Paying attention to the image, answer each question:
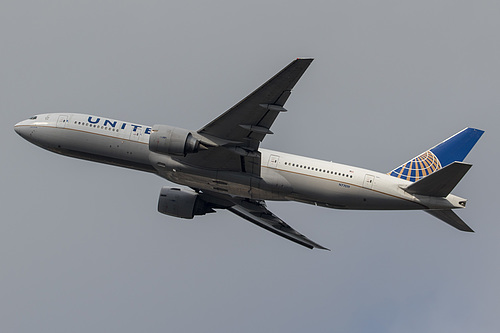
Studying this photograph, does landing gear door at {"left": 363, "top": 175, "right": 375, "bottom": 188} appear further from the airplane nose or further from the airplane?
the airplane nose

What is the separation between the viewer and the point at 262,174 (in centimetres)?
4466

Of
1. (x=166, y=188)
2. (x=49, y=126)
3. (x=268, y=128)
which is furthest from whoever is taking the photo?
(x=166, y=188)

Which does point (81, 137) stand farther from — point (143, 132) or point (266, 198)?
point (266, 198)

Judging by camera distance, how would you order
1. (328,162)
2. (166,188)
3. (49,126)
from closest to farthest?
(328,162), (49,126), (166,188)

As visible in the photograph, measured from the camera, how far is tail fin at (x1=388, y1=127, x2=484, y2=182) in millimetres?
46500

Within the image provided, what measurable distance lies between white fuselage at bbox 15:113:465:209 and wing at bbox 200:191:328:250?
14.5 ft

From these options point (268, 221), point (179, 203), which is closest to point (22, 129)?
point (179, 203)

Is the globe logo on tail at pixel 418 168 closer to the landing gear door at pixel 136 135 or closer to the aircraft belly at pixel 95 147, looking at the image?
the aircraft belly at pixel 95 147

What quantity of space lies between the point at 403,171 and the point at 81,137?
73.3ft

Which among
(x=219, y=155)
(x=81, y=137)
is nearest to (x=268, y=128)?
(x=219, y=155)

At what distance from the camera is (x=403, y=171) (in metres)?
46.7

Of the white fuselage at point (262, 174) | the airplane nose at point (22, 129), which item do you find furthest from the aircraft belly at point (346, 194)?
the airplane nose at point (22, 129)

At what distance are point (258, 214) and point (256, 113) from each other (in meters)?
13.5

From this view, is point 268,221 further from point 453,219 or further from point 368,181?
point 453,219
